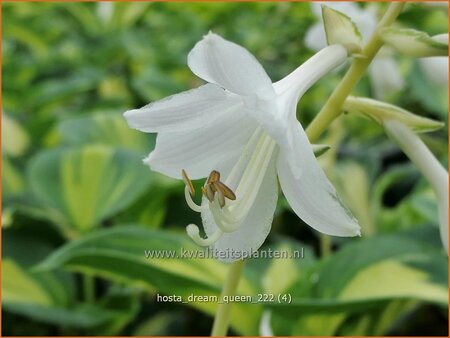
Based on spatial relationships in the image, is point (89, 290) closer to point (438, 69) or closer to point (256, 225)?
point (256, 225)

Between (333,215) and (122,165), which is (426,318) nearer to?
(122,165)

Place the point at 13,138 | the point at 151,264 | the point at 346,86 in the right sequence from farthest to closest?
the point at 13,138 < the point at 151,264 < the point at 346,86

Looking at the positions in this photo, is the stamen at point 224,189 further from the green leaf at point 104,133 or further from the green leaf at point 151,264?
the green leaf at point 104,133

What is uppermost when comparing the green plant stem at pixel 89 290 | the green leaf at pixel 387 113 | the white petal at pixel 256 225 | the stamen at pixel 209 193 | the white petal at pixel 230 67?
the white petal at pixel 230 67

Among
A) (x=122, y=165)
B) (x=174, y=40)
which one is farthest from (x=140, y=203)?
(x=174, y=40)

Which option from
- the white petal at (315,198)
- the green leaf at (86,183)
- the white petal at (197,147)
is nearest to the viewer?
the white petal at (315,198)

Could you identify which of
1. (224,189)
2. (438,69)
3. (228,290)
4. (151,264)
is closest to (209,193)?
(224,189)

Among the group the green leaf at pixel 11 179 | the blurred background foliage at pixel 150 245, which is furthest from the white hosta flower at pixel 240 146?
the green leaf at pixel 11 179
